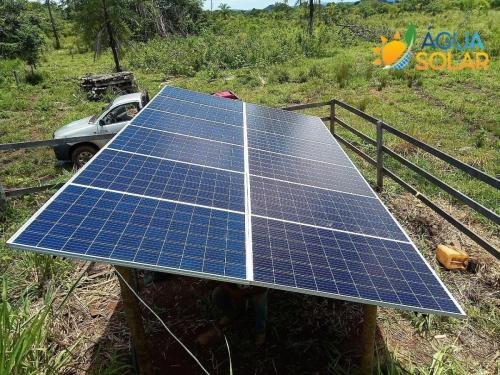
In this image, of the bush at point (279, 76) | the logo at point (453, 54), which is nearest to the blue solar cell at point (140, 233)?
the bush at point (279, 76)

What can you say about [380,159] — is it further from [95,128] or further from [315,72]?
[315,72]

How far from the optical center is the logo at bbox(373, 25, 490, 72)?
2245 cm

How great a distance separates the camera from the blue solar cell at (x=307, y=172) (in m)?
5.73

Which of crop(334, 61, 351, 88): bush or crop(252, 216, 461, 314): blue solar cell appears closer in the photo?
crop(252, 216, 461, 314): blue solar cell

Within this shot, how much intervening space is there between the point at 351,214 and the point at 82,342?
12.7 ft

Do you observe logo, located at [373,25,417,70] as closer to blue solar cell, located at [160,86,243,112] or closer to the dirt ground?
blue solar cell, located at [160,86,243,112]

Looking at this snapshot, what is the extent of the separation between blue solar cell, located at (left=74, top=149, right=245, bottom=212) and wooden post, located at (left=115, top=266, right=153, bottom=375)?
2.97 feet

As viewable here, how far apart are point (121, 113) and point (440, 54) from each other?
20.8m

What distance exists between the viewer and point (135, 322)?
4.19 meters

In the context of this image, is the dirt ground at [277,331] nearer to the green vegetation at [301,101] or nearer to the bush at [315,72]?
the green vegetation at [301,101]

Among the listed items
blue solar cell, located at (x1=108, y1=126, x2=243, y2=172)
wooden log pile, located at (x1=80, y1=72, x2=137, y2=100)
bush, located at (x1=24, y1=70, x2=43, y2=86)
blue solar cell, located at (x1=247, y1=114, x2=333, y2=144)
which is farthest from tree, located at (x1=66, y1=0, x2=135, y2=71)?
blue solar cell, located at (x1=108, y1=126, x2=243, y2=172)

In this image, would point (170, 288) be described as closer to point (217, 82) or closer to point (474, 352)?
point (474, 352)

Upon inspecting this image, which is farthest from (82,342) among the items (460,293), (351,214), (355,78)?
(355,78)

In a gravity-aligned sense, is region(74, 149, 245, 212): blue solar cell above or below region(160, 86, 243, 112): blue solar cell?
below
